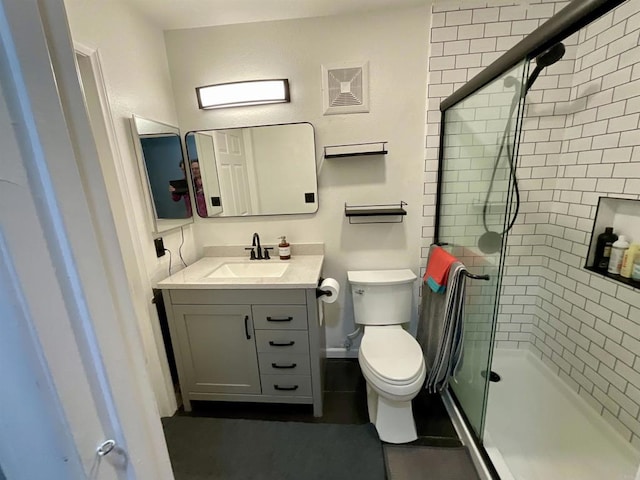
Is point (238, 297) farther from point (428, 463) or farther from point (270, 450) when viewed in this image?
point (428, 463)

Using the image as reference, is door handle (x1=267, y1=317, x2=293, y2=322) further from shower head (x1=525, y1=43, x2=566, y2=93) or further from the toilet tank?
shower head (x1=525, y1=43, x2=566, y2=93)

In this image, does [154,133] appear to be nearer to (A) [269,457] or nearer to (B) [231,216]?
(B) [231,216]

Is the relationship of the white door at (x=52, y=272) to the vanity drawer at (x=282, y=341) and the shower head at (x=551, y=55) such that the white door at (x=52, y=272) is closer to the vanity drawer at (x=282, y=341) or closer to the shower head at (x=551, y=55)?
the vanity drawer at (x=282, y=341)

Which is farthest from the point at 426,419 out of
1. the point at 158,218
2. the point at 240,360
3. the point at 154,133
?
the point at 154,133

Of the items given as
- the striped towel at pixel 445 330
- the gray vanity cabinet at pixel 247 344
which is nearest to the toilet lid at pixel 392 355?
the striped towel at pixel 445 330

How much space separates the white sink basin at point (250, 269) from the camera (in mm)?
1848

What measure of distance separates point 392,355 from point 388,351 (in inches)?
1.6

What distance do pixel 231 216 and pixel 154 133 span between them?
69 centimetres

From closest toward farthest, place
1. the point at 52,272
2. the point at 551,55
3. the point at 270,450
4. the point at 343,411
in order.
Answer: the point at 52,272, the point at 551,55, the point at 270,450, the point at 343,411

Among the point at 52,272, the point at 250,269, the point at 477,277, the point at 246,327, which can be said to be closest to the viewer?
the point at 52,272

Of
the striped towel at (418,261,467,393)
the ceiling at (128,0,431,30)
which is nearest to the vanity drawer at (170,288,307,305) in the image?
the striped towel at (418,261,467,393)

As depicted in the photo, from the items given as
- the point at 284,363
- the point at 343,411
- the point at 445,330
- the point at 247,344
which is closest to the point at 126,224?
the point at 247,344

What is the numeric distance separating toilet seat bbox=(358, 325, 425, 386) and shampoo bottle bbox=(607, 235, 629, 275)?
3.63ft

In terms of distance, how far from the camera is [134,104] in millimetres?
1498
